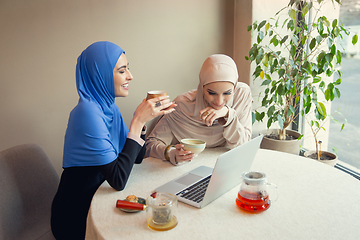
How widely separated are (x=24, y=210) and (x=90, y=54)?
854mm

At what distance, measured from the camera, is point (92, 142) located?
1.28 meters

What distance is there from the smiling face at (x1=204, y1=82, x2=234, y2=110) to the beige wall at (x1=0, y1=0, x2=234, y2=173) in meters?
0.85

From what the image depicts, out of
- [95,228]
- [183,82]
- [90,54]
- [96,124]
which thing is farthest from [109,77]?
[183,82]

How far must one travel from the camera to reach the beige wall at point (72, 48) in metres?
1.96

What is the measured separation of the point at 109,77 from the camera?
1.42 metres

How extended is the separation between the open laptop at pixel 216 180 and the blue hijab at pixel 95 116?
1.11 feet

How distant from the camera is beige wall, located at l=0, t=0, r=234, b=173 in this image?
1962 mm

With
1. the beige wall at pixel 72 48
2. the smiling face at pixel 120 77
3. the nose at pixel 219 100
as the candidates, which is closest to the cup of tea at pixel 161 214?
the smiling face at pixel 120 77

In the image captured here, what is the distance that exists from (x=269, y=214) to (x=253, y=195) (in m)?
0.08

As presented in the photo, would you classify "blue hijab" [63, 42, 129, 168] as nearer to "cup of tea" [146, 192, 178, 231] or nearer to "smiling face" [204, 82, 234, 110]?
"cup of tea" [146, 192, 178, 231]

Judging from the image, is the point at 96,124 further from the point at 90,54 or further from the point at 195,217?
the point at 195,217

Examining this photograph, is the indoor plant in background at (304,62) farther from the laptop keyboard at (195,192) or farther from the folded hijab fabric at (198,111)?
the laptop keyboard at (195,192)

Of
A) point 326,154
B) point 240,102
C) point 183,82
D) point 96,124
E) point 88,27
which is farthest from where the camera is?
point 183,82

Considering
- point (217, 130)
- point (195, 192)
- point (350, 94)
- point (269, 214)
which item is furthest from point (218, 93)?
point (350, 94)
